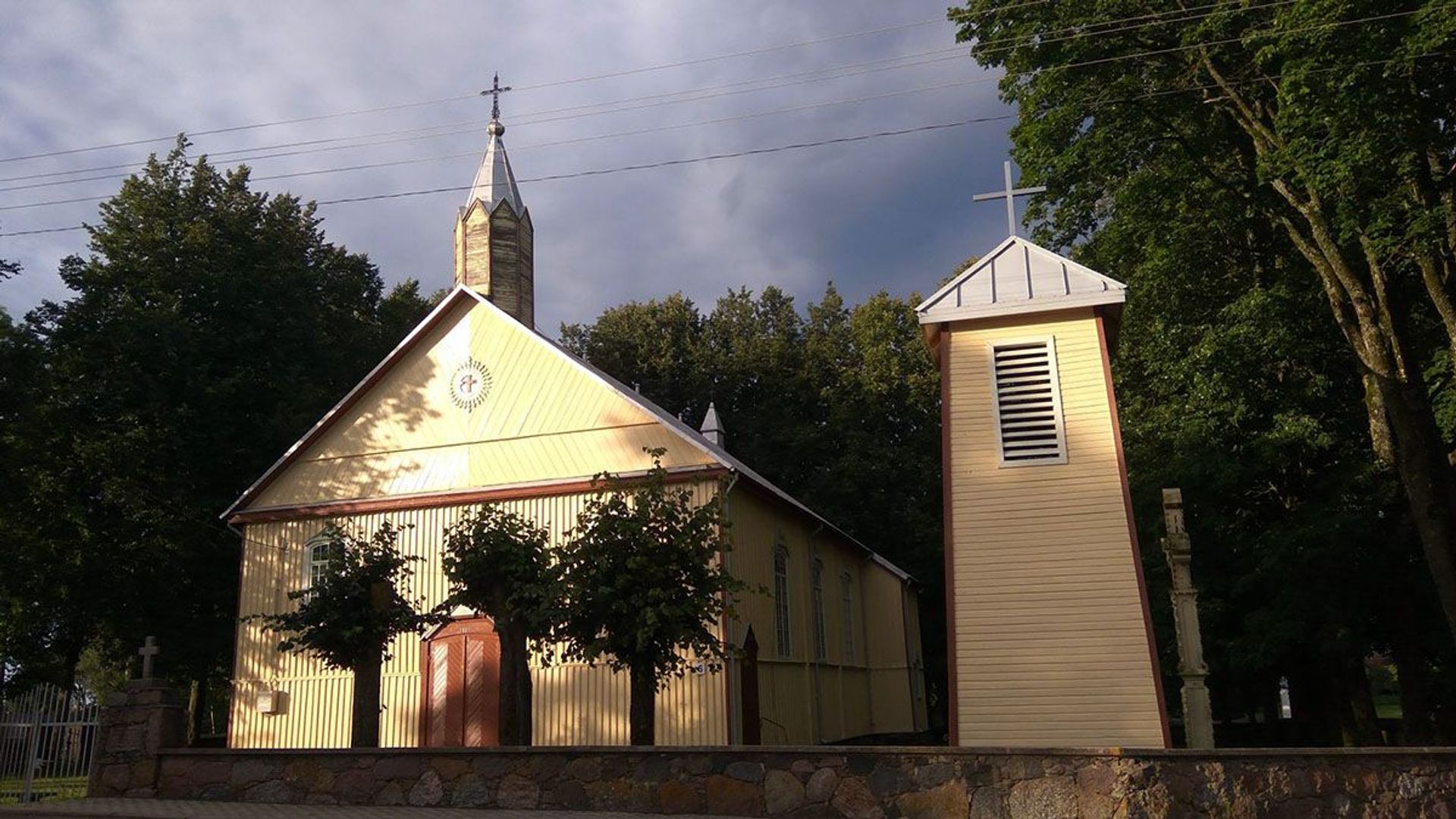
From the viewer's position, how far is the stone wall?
946 cm

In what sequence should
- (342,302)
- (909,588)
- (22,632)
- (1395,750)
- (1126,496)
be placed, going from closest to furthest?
1. (1395,750)
2. (1126,496)
3. (22,632)
4. (909,588)
5. (342,302)

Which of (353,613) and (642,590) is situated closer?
(642,590)

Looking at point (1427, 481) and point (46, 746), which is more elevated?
point (1427, 481)

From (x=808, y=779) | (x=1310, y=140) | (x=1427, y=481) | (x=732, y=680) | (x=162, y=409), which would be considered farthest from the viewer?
(x=162, y=409)

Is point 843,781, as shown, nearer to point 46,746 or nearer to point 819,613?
point 46,746

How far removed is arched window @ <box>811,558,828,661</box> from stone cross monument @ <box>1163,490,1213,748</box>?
11.1 meters

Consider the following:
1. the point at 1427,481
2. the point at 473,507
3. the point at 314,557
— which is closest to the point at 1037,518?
the point at 1427,481

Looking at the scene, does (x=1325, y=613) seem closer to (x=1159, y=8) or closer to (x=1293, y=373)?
(x=1293, y=373)

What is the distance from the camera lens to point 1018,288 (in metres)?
14.6

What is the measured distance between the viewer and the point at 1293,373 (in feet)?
66.8

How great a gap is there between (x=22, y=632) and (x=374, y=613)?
14.9 m

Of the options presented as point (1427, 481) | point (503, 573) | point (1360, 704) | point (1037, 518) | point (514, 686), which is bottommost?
point (1360, 704)

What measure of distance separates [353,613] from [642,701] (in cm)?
410

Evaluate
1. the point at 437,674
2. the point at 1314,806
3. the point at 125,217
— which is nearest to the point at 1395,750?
the point at 1314,806
